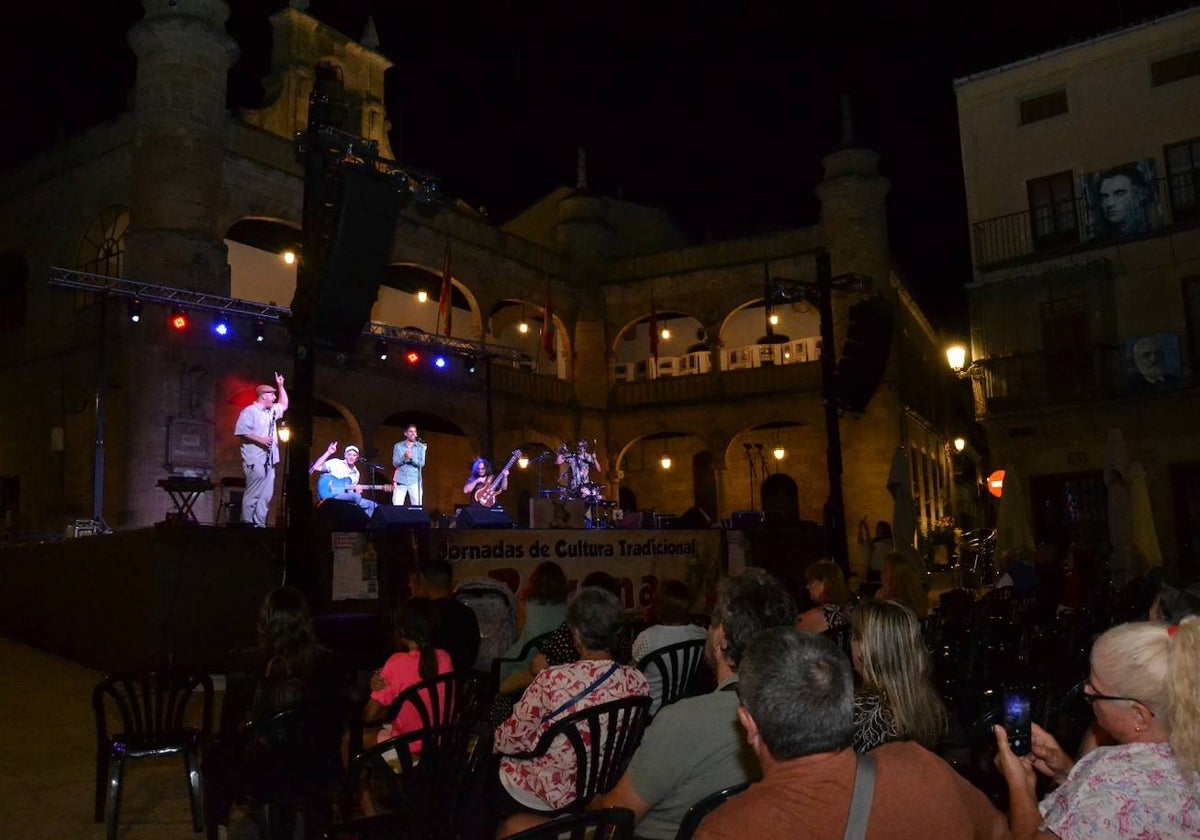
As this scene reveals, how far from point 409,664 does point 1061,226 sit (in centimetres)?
1799

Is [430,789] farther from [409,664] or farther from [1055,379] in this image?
[1055,379]

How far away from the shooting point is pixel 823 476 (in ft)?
84.7

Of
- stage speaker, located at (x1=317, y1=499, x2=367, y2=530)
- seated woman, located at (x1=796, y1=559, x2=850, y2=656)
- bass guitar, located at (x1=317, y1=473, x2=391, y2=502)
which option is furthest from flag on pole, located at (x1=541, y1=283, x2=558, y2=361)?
seated woman, located at (x1=796, y1=559, x2=850, y2=656)

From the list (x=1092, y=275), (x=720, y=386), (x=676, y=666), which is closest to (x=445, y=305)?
(x=720, y=386)

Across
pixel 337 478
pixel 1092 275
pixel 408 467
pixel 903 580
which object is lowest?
pixel 903 580

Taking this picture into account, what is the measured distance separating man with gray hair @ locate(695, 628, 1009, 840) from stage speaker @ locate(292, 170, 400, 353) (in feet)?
19.9

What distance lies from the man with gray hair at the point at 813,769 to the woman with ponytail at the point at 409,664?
2194 millimetres

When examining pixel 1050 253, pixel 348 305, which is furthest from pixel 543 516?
pixel 1050 253

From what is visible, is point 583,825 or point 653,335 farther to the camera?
point 653,335

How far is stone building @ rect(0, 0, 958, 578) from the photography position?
54.3ft

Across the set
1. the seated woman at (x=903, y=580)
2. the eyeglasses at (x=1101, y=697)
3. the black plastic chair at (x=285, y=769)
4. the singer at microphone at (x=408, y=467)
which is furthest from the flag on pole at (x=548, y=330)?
the eyeglasses at (x=1101, y=697)

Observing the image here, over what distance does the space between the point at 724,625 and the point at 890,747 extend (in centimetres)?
138

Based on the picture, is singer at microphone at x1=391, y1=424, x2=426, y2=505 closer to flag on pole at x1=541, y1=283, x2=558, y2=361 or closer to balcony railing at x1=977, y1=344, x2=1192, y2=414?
flag on pole at x1=541, y1=283, x2=558, y2=361

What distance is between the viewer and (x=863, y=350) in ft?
38.7
